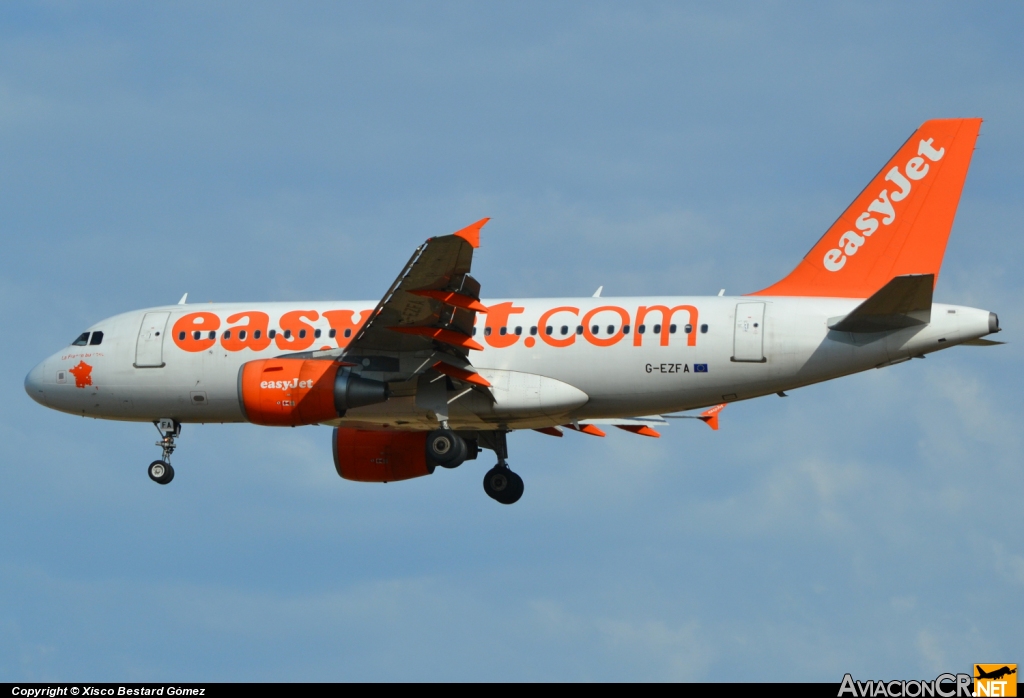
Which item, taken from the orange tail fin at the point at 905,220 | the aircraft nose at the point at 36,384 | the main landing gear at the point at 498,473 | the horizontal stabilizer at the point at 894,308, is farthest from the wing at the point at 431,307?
the aircraft nose at the point at 36,384

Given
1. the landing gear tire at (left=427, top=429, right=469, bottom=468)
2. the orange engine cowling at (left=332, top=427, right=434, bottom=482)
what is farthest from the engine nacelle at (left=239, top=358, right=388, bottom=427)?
the orange engine cowling at (left=332, top=427, right=434, bottom=482)

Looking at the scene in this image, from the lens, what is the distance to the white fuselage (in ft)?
103

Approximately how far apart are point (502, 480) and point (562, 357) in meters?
5.38

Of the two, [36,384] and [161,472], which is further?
[36,384]

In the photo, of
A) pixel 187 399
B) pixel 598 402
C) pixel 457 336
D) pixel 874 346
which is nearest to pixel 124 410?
pixel 187 399

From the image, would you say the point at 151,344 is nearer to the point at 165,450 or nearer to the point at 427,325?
the point at 165,450

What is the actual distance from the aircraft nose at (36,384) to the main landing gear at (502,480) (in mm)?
11358

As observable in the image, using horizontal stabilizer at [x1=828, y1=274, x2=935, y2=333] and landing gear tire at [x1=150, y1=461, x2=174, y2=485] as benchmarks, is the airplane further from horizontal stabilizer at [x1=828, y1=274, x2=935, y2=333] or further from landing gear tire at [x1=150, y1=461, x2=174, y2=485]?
landing gear tire at [x1=150, y1=461, x2=174, y2=485]

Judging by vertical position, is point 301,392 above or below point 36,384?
below

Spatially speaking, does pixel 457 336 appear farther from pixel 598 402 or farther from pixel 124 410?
pixel 124 410

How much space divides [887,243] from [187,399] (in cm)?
1677

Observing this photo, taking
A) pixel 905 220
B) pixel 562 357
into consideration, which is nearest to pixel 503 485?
pixel 562 357

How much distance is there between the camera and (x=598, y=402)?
3262 cm

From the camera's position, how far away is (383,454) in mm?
37281
